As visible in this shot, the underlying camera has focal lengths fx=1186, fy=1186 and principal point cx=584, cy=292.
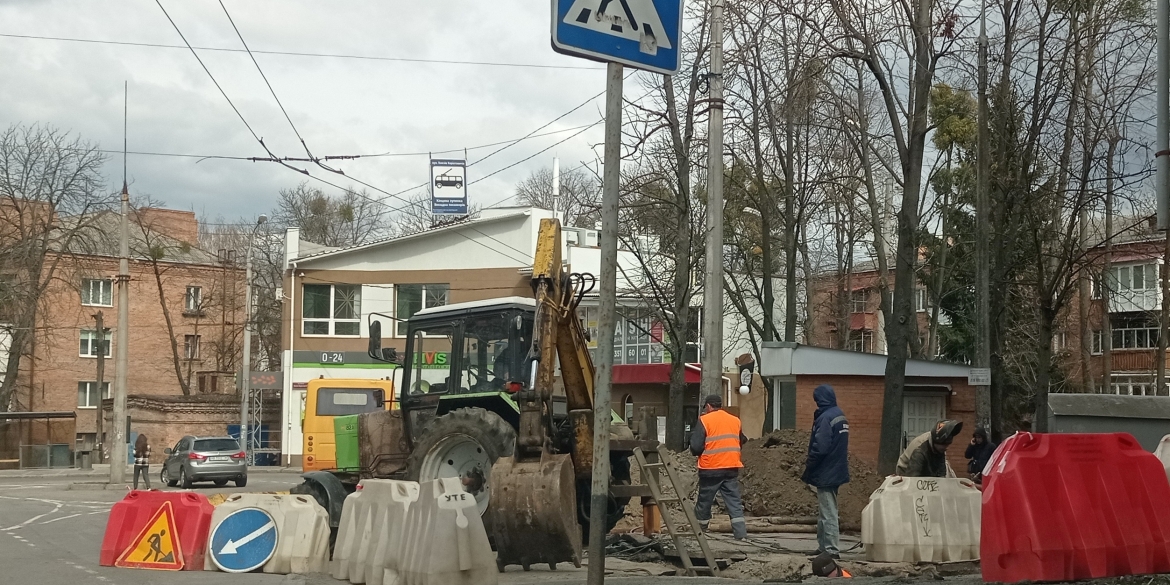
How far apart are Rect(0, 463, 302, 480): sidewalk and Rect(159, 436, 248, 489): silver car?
23.2 feet

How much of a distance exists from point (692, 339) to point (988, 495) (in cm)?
3886

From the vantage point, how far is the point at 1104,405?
58.4ft

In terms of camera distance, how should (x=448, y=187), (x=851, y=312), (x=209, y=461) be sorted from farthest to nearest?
(x=851, y=312), (x=448, y=187), (x=209, y=461)

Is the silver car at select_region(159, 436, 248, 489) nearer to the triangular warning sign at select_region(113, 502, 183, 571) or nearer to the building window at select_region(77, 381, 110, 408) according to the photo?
the triangular warning sign at select_region(113, 502, 183, 571)

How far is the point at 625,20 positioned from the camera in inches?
263

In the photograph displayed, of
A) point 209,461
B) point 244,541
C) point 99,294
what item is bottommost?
point 209,461

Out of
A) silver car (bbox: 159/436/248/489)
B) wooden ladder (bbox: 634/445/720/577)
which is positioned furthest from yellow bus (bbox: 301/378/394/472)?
silver car (bbox: 159/436/248/489)

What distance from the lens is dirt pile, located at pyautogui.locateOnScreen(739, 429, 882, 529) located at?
18062mm

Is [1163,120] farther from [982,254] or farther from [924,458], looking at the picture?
[982,254]

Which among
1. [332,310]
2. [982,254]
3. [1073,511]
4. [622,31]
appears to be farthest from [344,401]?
[332,310]

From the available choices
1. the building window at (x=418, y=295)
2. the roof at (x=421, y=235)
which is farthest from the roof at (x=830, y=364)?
the building window at (x=418, y=295)

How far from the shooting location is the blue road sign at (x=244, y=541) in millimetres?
11430

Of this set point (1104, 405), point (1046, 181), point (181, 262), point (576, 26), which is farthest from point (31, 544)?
point (181, 262)

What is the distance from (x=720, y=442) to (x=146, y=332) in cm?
5688
